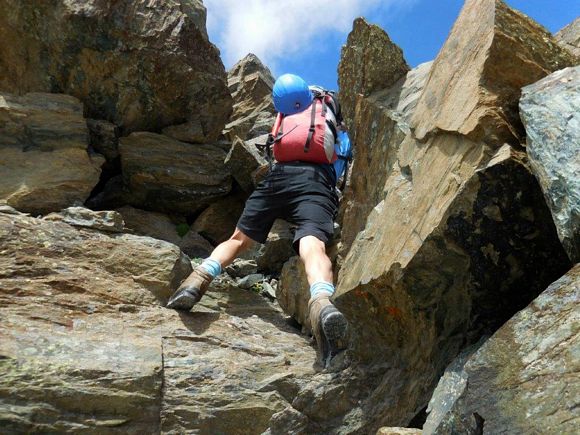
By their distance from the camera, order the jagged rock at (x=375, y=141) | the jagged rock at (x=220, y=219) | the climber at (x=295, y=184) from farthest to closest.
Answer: the jagged rock at (x=220, y=219) → the jagged rock at (x=375, y=141) → the climber at (x=295, y=184)

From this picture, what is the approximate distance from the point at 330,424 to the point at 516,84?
5.03 metres

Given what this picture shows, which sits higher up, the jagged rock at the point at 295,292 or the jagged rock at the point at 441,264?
the jagged rock at the point at 295,292

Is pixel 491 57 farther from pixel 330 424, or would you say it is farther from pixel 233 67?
pixel 233 67

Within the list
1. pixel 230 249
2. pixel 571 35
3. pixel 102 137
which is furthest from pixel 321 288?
pixel 102 137

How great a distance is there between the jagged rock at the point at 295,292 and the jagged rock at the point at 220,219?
14.4ft

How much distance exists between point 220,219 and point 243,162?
1.64 m

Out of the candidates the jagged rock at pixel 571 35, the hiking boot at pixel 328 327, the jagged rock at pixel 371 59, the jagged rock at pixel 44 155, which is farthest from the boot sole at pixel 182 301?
the jagged rock at pixel 571 35

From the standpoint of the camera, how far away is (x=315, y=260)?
948 cm

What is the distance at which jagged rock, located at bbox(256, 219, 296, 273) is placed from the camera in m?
14.1

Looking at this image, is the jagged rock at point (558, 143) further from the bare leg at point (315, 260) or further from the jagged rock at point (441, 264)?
the bare leg at point (315, 260)

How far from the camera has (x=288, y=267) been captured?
12523mm

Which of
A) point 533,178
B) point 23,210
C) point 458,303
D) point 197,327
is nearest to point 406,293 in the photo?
point 458,303

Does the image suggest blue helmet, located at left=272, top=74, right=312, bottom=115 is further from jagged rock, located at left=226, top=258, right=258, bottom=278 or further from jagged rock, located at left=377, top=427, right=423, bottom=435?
jagged rock, located at left=377, top=427, right=423, bottom=435

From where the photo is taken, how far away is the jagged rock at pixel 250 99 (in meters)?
21.7
